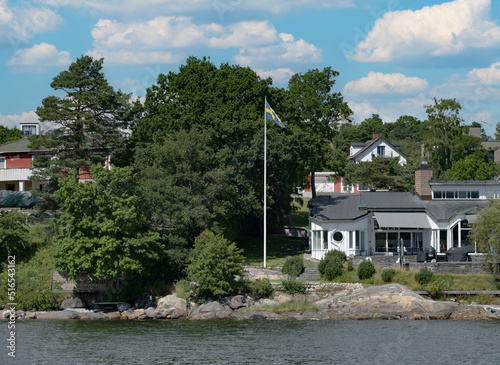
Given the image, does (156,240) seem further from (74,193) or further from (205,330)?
(205,330)

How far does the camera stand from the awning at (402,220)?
163ft

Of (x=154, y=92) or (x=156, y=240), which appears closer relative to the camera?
(x=156, y=240)

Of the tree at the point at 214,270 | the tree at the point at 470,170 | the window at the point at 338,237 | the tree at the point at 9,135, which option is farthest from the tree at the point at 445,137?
Result: the tree at the point at 9,135

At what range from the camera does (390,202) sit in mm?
53250

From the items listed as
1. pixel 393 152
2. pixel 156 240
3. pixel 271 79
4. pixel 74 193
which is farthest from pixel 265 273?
pixel 393 152

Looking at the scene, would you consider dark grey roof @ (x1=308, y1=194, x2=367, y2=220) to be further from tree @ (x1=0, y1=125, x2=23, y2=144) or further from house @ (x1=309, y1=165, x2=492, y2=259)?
tree @ (x1=0, y1=125, x2=23, y2=144)

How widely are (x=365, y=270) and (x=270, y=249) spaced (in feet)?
40.8

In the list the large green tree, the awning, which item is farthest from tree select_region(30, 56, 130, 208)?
the awning

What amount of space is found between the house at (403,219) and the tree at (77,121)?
732 inches

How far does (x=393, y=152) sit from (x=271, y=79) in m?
38.8

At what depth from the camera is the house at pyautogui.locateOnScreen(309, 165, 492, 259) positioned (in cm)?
4994

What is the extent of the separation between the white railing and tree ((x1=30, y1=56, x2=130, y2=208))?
35.5 feet

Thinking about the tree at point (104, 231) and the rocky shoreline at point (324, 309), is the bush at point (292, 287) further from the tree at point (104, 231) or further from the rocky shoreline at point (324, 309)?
the tree at point (104, 231)

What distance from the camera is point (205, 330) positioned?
1423 inches
